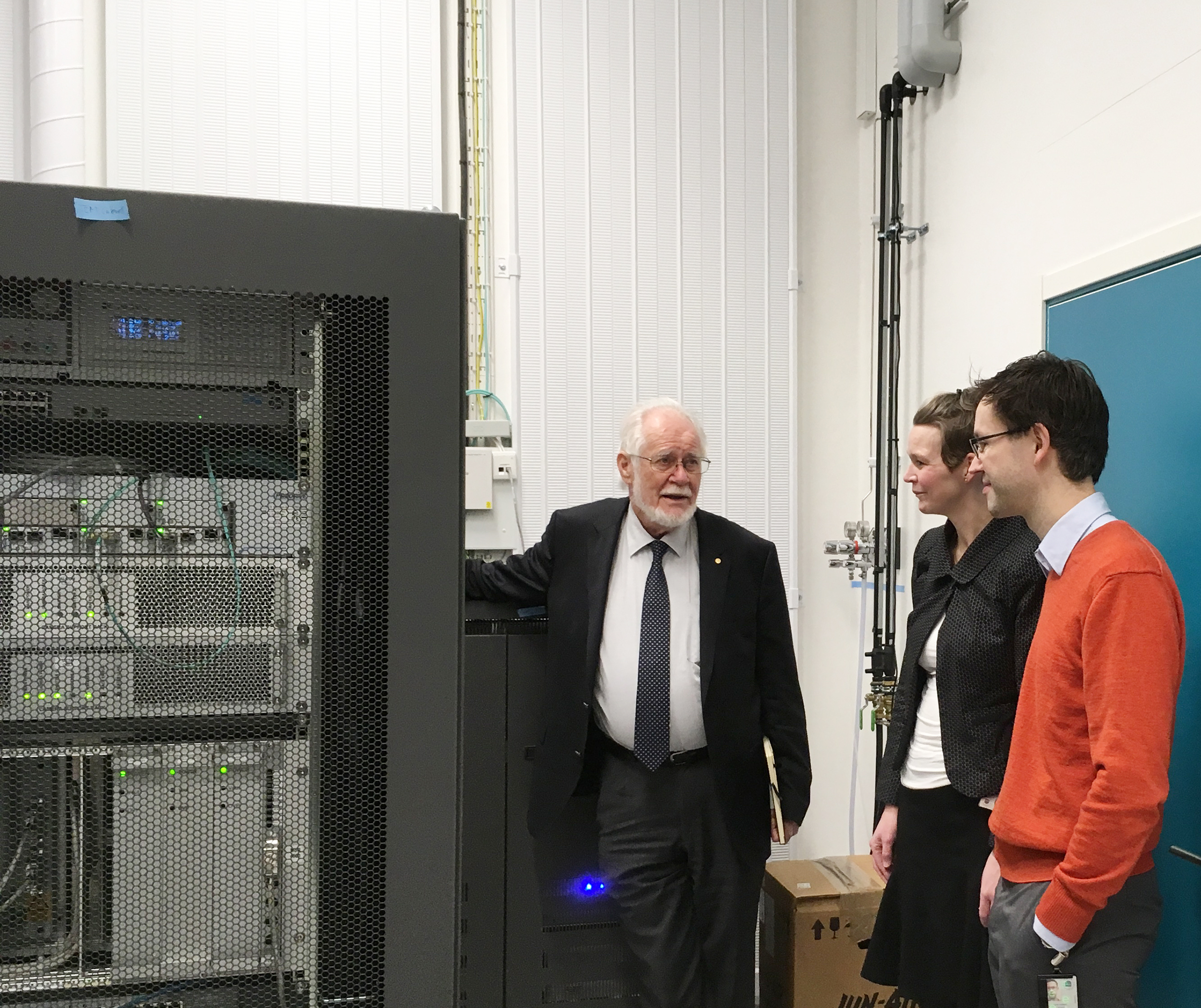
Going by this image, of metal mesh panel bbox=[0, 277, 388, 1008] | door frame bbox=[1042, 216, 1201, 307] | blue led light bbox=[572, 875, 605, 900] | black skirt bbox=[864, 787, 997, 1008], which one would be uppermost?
door frame bbox=[1042, 216, 1201, 307]

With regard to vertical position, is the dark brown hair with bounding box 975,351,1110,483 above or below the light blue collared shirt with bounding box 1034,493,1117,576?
above

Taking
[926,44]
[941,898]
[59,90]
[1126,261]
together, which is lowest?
[941,898]

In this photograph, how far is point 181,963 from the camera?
0.68 m

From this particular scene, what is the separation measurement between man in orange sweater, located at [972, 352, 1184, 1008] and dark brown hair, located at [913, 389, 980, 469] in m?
0.32

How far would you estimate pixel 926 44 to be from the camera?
2.70m

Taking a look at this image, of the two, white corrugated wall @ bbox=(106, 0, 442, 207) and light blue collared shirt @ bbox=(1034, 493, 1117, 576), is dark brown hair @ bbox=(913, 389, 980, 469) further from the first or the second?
white corrugated wall @ bbox=(106, 0, 442, 207)

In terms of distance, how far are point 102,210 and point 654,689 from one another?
1554 mm

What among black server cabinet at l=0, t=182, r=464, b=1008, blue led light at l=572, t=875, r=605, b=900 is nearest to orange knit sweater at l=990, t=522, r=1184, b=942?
black server cabinet at l=0, t=182, r=464, b=1008

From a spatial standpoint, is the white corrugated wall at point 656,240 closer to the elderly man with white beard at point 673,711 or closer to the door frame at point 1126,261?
the elderly man with white beard at point 673,711

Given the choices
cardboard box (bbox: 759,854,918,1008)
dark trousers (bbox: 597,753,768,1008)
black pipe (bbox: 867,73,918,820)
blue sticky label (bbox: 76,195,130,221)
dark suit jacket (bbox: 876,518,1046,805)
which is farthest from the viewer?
black pipe (bbox: 867,73,918,820)

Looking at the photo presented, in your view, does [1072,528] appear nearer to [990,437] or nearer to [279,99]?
[990,437]

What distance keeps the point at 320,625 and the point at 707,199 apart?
104 inches

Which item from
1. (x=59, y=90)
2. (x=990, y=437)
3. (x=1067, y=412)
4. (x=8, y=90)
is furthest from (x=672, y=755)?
(x=8, y=90)

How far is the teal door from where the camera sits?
1.73 metres
